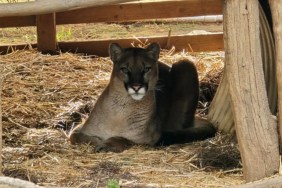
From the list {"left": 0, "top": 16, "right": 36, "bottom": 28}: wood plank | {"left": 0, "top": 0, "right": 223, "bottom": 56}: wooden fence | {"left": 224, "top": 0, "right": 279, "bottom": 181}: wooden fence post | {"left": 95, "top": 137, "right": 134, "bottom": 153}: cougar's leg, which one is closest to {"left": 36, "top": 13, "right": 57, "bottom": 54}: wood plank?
{"left": 0, "top": 0, "right": 223, "bottom": 56}: wooden fence

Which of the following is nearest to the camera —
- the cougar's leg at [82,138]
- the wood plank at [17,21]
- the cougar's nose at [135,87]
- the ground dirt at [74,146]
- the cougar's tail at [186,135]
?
the ground dirt at [74,146]

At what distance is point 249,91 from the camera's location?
7379 millimetres

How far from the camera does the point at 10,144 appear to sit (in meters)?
9.27

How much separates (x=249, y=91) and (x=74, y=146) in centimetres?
257

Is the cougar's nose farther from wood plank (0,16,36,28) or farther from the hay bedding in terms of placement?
wood plank (0,16,36,28)

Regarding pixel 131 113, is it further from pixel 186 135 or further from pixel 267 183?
pixel 267 183

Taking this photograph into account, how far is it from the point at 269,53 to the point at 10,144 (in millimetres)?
3141

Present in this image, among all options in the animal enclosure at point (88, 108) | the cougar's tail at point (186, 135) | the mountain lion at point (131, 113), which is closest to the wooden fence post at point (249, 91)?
the animal enclosure at point (88, 108)

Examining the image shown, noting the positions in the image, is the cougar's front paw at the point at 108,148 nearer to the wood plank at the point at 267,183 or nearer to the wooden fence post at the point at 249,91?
the wooden fence post at the point at 249,91

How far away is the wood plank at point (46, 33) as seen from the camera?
1287 cm

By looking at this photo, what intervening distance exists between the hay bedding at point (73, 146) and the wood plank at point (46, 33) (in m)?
0.23

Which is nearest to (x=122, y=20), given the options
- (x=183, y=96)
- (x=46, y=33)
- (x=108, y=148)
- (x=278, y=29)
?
(x=46, y=33)

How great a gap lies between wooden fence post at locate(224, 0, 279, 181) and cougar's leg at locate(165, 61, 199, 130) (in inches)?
106

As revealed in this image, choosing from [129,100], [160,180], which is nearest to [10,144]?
[129,100]
